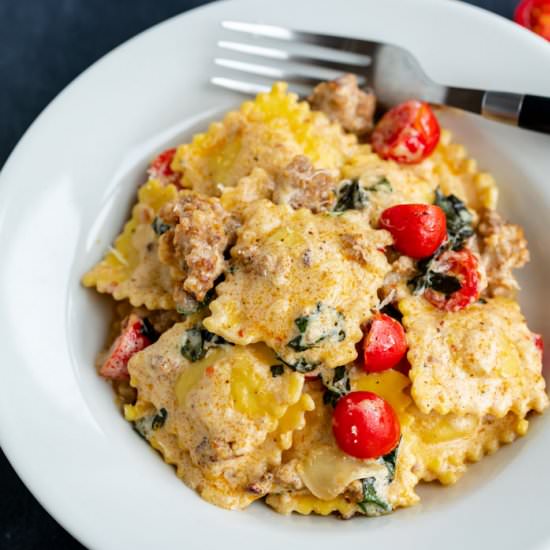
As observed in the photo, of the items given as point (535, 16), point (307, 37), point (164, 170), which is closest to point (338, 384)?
point (164, 170)

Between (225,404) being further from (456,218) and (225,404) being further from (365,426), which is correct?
(456,218)

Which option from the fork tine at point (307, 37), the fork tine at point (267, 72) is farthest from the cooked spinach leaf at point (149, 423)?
the fork tine at point (307, 37)

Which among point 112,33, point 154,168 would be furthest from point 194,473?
point 112,33

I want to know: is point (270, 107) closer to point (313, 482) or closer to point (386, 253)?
point (386, 253)

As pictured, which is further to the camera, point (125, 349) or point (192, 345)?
point (125, 349)

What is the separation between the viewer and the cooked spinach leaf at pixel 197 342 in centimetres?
430

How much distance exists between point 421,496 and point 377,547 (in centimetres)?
49

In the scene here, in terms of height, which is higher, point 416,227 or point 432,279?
point 416,227

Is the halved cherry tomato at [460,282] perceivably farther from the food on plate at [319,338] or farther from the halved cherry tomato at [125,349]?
Answer: the halved cherry tomato at [125,349]

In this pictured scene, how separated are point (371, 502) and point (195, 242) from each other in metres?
1.65

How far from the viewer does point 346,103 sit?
5086 millimetres

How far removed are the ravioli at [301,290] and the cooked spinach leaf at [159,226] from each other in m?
0.52

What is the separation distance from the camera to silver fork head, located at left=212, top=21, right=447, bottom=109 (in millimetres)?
5113

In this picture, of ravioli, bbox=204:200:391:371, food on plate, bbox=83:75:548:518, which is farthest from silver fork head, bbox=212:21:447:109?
ravioli, bbox=204:200:391:371
